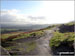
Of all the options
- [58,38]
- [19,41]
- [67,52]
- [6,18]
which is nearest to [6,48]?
[19,41]

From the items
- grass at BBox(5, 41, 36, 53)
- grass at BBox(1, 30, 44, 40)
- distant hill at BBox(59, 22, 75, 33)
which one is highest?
distant hill at BBox(59, 22, 75, 33)

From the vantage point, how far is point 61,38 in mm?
2879

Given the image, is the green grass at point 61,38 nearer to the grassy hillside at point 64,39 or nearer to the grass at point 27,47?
the grassy hillside at point 64,39

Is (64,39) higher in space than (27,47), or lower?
higher

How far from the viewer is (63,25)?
289 centimetres

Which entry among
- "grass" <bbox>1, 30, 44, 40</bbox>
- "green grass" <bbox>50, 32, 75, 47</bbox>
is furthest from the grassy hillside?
"grass" <bbox>1, 30, 44, 40</bbox>

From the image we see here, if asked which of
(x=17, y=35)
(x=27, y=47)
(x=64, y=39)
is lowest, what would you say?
(x=27, y=47)

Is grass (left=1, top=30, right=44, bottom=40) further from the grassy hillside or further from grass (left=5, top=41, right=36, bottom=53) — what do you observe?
the grassy hillside

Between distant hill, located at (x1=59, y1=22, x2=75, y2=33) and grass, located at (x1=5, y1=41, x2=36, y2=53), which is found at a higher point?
distant hill, located at (x1=59, y1=22, x2=75, y2=33)

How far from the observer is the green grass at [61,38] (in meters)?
2.86

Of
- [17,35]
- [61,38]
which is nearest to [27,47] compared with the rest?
[17,35]

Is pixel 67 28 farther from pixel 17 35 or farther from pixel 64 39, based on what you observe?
pixel 17 35

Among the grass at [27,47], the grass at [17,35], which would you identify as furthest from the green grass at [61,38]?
the grass at [27,47]

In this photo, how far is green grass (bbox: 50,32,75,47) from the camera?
9.39ft
